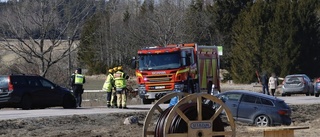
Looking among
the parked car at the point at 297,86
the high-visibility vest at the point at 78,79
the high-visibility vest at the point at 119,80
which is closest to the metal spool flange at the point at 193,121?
the high-visibility vest at the point at 119,80

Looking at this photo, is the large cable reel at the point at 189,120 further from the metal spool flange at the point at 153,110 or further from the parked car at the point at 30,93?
the parked car at the point at 30,93

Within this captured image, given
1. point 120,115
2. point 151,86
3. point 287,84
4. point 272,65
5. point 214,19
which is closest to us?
point 120,115

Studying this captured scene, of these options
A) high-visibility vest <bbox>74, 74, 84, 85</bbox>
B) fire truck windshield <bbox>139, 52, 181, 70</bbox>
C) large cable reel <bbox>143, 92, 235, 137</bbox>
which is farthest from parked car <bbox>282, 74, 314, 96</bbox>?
large cable reel <bbox>143, 92, 235, 137</bbox>

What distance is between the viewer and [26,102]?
29234mm

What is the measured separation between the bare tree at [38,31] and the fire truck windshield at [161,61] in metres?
11.8

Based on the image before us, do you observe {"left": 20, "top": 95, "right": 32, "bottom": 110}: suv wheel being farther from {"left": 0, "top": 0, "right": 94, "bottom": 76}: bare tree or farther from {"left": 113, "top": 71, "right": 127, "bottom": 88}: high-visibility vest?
{"left": 0, "top": 0, "right": 94, "bottom": 76}: bare tree

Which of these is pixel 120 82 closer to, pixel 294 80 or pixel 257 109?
pixel 257 109

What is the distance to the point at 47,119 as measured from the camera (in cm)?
2403

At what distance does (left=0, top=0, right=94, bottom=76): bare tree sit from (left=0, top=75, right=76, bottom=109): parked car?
14.4m

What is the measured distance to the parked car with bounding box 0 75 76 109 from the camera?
28.6 meters

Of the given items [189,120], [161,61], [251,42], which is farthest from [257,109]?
[251,42]

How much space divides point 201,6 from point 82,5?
108ft

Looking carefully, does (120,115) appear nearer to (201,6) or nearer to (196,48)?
(196,48)

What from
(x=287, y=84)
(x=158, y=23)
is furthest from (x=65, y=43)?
(x=158, y=23)
